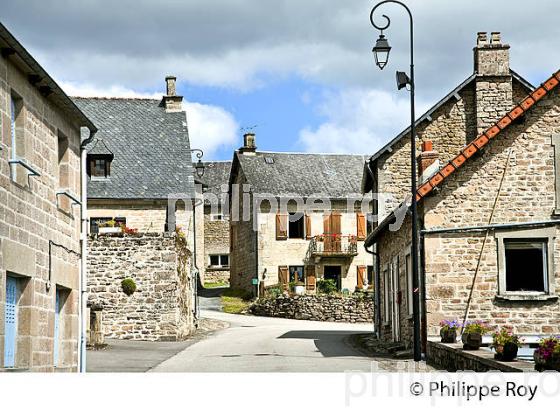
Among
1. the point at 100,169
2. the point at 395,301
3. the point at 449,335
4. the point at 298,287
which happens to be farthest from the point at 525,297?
the point at 298,287

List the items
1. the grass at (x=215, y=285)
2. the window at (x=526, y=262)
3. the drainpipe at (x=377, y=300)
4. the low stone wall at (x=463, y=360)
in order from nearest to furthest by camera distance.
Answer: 1. the low stone wall at (x=463, y=360)
2. the window at (x=526, y=262)
3. the drainpipe at (x=377, y=300)
4. the grass at (x=215, y=285)

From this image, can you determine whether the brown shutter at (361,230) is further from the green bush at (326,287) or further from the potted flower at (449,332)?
the potted flower at (449,332)

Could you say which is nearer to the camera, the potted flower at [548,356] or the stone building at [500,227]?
the potted flower at [548,356]

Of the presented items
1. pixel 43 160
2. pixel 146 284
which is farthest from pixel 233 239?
pixel 43 160

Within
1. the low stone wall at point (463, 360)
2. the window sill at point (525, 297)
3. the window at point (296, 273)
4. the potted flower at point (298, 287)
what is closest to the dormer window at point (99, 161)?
the potted flower at point (298, 287)

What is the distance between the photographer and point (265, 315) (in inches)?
1561

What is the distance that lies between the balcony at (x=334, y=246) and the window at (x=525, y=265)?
934 inches

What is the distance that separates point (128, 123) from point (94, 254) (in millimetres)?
7813

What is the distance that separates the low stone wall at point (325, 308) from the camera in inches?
1508

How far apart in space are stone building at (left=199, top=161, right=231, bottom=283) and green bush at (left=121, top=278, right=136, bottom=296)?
93.0 ft

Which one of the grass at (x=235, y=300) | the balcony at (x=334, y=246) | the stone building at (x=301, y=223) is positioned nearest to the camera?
the grass at (x=235, y=300)

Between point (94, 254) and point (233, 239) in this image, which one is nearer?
point (94, 254)

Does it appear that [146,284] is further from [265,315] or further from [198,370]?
[265,315]

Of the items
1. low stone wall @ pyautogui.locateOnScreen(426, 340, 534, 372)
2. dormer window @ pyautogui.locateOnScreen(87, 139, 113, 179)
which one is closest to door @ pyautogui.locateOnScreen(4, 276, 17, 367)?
low stone wall @ pyautogui.locateOnScreen(426, 340, 534, 372)
